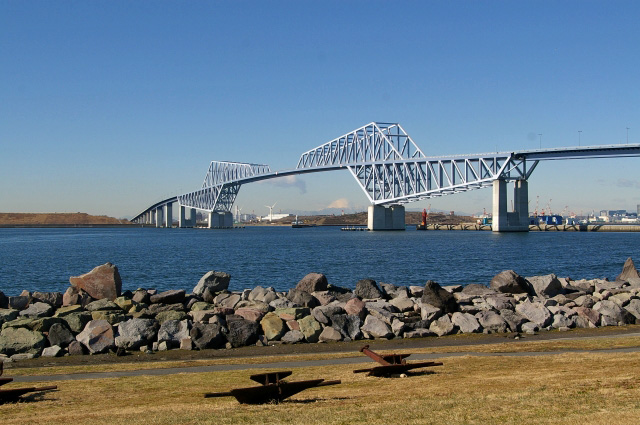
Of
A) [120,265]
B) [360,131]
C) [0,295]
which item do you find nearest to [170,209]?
[360,131]

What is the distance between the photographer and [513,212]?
99312 millimetres

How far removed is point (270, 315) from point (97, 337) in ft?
12.1

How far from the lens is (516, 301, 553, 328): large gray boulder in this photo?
15531 mm

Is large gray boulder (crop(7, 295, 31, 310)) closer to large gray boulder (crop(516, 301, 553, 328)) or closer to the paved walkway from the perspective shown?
the paved walkway

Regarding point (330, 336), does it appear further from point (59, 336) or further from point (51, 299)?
point (51, 299)

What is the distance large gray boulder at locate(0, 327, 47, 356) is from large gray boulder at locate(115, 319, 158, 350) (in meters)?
1.44

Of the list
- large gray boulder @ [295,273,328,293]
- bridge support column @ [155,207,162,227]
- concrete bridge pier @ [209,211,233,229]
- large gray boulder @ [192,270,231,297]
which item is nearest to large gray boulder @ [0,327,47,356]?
large gray boulder @ [192,270,231,297]

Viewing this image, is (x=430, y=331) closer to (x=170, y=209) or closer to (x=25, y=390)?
(x=25, y=390)

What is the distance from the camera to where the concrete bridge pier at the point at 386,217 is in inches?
4589

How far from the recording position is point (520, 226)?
323 ft

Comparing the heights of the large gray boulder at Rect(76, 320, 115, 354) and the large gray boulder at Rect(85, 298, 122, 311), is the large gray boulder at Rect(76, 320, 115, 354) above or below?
below

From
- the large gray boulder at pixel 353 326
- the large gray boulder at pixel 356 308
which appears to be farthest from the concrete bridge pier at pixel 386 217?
the large gray boulder at pixel 353 326

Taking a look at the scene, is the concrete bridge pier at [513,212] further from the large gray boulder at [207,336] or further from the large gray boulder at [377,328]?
the large gray boulder at [207,336]

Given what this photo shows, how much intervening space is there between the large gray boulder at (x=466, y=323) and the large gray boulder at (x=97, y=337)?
24.0 feet
